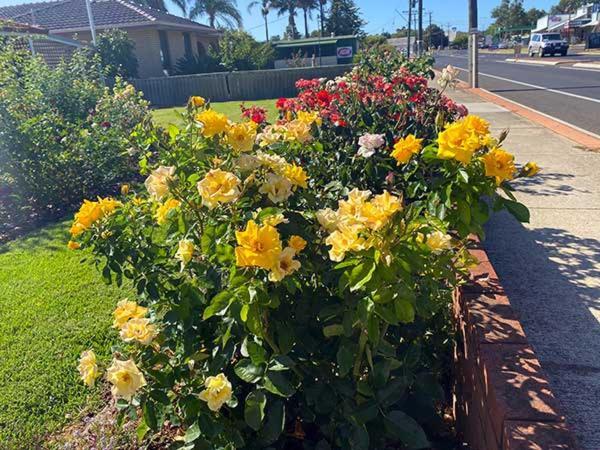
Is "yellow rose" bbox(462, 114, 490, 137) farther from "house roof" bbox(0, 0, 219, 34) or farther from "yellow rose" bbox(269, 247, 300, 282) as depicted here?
"house roof" bbox(0, 0, 219, 34)

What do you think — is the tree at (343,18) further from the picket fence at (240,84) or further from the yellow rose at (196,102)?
the yellow rose at (196,102)

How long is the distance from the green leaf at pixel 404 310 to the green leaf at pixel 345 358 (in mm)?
273

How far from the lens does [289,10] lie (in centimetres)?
6819

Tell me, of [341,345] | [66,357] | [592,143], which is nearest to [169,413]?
[341,345]

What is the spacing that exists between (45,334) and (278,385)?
2425mm

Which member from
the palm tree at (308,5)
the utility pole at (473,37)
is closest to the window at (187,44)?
the utility pole at (473,37)

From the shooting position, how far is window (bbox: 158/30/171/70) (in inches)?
1064

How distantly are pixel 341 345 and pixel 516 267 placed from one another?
2.19 meters

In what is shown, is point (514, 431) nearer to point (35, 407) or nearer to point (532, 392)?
point (532, 392)

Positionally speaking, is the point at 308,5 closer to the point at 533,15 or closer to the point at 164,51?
the point at 164,51

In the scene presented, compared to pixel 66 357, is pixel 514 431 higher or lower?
higher

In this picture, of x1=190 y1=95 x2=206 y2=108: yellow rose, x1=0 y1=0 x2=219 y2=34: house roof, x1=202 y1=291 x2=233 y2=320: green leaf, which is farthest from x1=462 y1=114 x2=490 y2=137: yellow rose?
x1=0 y1=0 x2=219 y2=34: house roof

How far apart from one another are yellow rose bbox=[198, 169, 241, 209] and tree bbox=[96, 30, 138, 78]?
71.1ft

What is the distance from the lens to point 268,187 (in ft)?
5.71
